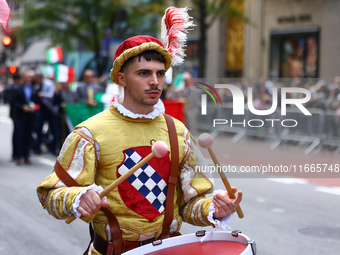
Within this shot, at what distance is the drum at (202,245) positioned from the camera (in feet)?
7.97

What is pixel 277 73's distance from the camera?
2512 cm

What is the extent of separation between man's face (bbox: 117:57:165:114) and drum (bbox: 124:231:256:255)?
56cm

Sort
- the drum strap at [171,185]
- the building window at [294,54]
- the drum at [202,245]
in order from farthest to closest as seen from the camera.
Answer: the building window at [294,54]
the drum strap at [171,185]
the drum at [202,245]

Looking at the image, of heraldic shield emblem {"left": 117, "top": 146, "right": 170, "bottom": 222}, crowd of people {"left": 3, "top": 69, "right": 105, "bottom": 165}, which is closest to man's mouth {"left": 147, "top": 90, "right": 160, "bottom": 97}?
heraldic shield emblem {"left": 117, "top": 146, "right": 170, "bottom": 222}

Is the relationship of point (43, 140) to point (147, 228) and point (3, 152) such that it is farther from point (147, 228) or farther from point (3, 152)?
point (147, 228)

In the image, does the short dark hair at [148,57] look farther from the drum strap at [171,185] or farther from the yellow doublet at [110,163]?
the drum strap at [171,185]

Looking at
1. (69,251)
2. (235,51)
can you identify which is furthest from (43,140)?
(235,51)

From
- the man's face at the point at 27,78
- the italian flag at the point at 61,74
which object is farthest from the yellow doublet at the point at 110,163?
the italian flag at the point at 61,74

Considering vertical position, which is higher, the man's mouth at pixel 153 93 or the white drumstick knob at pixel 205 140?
the man's mouth at pixel 153 93

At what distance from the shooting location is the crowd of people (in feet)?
40.3

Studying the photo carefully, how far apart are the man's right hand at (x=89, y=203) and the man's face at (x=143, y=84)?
49cm

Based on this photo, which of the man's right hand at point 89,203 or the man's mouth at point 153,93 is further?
the man's mouth at point 153,93

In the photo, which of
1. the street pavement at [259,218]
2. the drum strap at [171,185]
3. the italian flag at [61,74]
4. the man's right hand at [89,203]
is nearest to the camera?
the man's right hand at [89,203]

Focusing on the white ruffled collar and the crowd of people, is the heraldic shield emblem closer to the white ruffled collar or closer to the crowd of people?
the white ruffled collar
